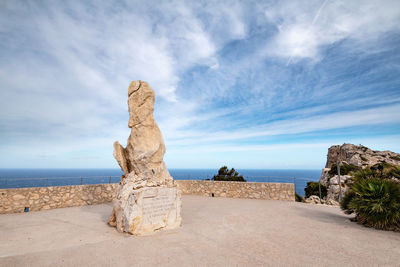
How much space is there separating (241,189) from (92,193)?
27.7 feet

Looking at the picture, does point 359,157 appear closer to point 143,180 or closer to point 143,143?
point 143,143

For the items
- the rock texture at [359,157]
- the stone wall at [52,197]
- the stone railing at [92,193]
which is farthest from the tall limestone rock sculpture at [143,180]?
the rock texture at [359,157]

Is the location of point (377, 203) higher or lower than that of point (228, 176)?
higher

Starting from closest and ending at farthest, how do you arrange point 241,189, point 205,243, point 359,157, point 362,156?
point 205,243, point 241,189, point 359,157, point 362,156

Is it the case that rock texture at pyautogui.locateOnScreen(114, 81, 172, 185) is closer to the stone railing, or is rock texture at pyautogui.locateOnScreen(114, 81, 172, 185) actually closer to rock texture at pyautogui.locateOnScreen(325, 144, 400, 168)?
the stone railing

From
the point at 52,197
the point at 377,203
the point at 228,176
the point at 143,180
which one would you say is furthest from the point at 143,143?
the point at 228,176

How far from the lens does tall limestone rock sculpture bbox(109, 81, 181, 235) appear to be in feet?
18.5

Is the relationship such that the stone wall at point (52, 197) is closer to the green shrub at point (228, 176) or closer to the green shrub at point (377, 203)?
the green shrub at point (377, 203)

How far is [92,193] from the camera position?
33.8 ft

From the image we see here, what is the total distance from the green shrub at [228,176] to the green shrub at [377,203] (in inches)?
587

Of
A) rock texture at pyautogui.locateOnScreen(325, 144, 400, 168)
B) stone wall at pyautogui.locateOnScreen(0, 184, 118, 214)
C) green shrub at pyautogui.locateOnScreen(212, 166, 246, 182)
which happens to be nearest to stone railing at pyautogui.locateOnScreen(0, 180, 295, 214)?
stone wall at pyautogui.locateOnScreen(0, 184, 118, 214)

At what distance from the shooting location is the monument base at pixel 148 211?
5.54 metres

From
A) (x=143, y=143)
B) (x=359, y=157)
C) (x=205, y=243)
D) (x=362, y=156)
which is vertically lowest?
(x=205, y=243)

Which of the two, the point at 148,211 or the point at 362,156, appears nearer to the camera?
the point at 148,211
